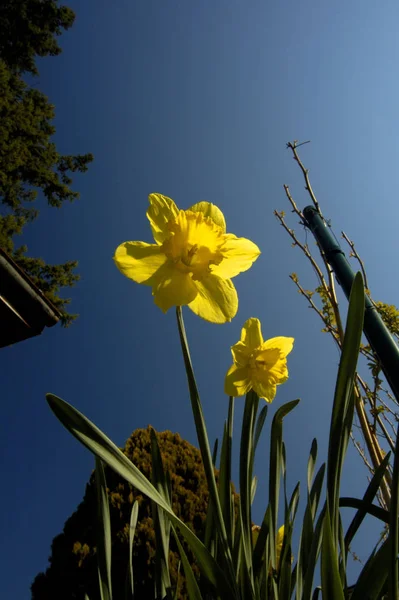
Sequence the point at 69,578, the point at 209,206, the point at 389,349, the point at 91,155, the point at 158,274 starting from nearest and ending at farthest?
the point at 158,274 < the point at 209,206 < the point at 389,349 < the point at 69,578 < the point at 91,155

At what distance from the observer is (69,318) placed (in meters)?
7.78

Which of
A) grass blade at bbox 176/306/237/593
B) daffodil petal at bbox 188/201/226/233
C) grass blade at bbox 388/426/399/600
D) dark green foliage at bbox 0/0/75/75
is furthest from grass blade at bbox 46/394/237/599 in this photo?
dark green foliage at bbox 0/0/75/75

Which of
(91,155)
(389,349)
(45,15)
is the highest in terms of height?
(45,15)

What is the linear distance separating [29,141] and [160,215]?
9062 millimetres

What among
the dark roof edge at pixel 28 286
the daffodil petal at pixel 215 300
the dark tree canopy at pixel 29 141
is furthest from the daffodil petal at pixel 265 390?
the dark tree canopy at pixel 29 141

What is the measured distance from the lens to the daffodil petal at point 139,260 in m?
0.87

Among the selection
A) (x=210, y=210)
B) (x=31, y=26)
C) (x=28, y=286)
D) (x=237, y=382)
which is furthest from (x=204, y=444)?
(x=31, y=26)

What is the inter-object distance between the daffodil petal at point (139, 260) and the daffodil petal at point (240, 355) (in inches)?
13.1

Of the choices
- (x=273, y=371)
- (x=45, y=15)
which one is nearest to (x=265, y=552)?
(x=273, y=371)

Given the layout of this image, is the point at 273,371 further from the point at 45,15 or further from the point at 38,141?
the point at 45,15

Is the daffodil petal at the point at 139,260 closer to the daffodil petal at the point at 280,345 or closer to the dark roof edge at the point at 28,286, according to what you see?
the daffodil petal at the point at 280,345

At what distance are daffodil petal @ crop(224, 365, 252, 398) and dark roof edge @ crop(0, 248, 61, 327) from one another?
0.71 m

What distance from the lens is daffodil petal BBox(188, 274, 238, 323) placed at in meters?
0.90

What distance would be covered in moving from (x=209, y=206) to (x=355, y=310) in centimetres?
49
